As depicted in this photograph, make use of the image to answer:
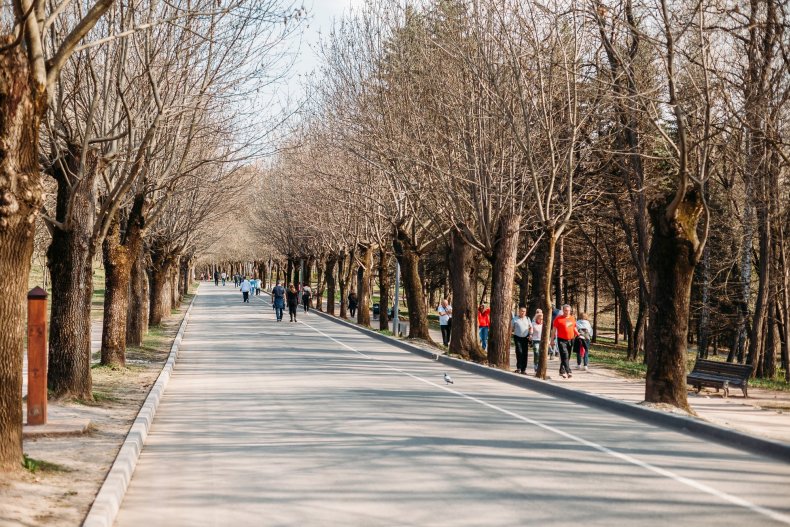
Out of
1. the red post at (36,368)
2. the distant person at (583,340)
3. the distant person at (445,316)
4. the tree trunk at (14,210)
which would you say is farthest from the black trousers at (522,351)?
the tree trunk at (14,210)

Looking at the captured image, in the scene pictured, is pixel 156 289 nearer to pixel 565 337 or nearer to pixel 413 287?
pixel 413 287

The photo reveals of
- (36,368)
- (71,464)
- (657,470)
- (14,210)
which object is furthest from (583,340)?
(14,210)

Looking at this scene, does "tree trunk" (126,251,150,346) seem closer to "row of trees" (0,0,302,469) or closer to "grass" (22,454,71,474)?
"row of trees" (0,0,302,469)

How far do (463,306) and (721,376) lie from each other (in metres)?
8.86

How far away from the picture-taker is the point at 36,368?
1077 cm

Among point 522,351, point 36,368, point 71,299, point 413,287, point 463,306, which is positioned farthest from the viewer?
point 413,287

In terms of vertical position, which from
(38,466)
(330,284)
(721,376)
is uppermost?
(330,284)

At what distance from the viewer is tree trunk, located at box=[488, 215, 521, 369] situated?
24078 mm

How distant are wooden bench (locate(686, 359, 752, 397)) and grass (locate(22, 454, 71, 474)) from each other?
581 inches

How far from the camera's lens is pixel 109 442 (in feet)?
34.3

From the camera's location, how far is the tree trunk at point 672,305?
15234 mm

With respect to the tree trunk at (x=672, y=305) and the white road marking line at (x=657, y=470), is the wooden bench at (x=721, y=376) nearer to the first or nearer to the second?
the tree trunk at (x=672, y=305)

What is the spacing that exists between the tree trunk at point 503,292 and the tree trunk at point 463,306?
9.26 feet

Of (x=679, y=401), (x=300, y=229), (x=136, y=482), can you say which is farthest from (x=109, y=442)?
(x=300, y=229)
